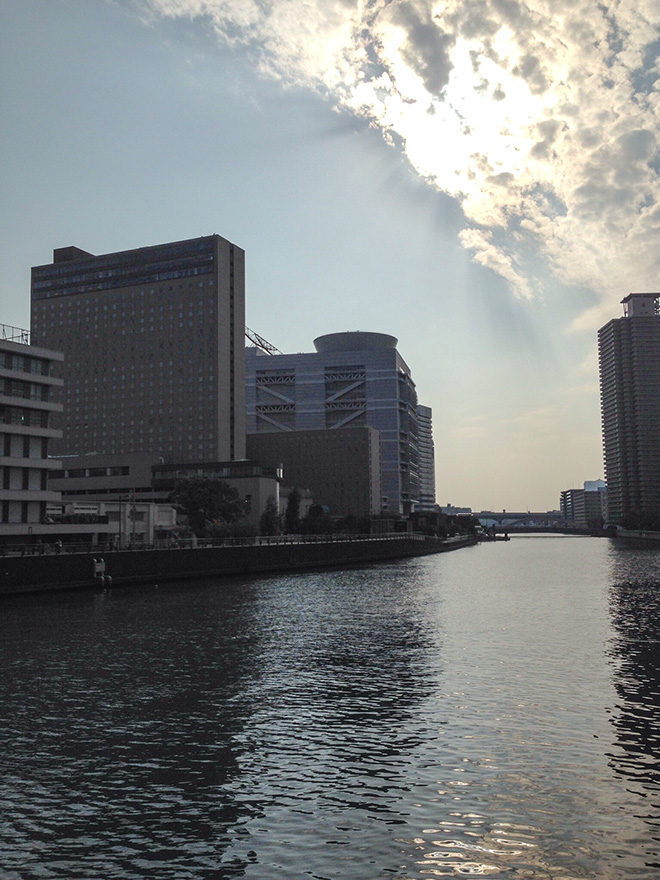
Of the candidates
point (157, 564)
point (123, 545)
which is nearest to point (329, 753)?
point (123, 545)

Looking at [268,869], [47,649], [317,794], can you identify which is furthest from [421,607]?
[268,869]

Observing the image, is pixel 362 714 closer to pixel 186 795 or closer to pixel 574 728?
pixel 574 728

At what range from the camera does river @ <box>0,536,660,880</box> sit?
1584cm

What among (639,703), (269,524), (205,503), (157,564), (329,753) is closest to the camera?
(329,753)

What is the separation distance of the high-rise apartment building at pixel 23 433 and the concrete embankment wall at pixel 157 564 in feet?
63.0

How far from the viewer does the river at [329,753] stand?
1584 cm

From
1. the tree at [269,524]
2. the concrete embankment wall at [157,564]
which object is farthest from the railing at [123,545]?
the tree at [269,524]

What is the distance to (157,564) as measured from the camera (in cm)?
9156

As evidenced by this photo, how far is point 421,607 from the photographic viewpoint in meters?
67.6

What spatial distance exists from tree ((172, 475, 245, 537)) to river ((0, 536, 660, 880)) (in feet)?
336

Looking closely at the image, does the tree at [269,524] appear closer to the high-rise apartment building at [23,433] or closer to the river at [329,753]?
the high-rise apartment building at [23,433]

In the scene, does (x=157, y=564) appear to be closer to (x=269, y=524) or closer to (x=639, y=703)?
(x=639, y=703)

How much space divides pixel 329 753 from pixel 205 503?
5226 inches

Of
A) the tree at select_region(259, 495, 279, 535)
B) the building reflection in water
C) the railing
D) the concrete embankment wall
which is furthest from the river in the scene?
the tree at select_region(259, 495, 279, 535)
